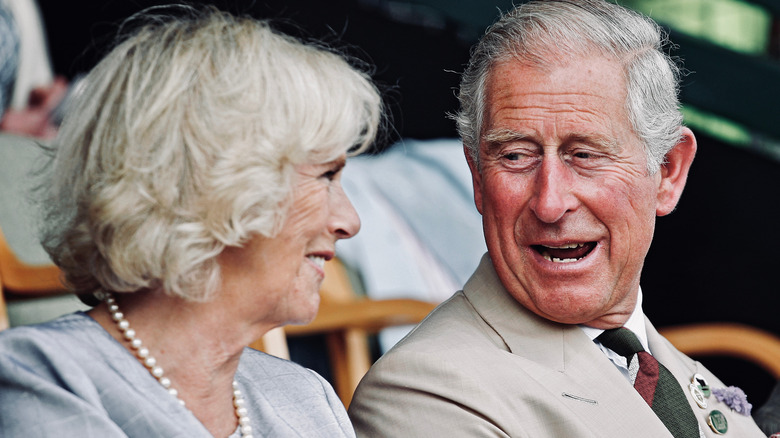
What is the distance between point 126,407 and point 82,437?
9cm

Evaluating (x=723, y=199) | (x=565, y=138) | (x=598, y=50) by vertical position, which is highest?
(x=598, y=50)

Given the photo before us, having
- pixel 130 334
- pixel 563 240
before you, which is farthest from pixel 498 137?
pixel 130 334

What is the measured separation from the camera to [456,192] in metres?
3.78

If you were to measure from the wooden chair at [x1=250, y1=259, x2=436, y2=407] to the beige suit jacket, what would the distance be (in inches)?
22.6

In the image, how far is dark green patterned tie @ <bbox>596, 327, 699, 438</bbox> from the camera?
1.93 metres

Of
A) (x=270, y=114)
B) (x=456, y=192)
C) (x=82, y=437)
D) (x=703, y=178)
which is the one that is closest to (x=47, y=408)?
(x=82, y=437)

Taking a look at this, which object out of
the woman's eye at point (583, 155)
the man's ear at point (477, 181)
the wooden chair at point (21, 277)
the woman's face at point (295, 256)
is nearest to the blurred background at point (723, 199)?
the man's ear at point (477, 181)

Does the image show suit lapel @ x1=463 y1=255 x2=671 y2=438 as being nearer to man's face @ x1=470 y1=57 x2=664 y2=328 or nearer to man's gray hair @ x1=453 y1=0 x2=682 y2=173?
man's face @ x1=470 y1=57 x2=664 y2=328

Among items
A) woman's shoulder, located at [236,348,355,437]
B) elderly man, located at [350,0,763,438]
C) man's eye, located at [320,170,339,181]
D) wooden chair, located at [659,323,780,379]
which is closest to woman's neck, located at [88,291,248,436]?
woman's shoulder, located at [236,348,355,437]

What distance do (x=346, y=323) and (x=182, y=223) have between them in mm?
1192

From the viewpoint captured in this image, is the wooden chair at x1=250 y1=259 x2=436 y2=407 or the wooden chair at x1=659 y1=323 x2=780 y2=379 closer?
the wooden chair at x1=250 y1=259 x2=436 y2=407

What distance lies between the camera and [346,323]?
2.60 metres

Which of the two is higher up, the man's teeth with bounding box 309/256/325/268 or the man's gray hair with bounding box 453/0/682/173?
the man's gray hair with bounding box 453/0/682/173

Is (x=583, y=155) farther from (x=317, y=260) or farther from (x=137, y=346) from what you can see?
(x=137, y=346)
